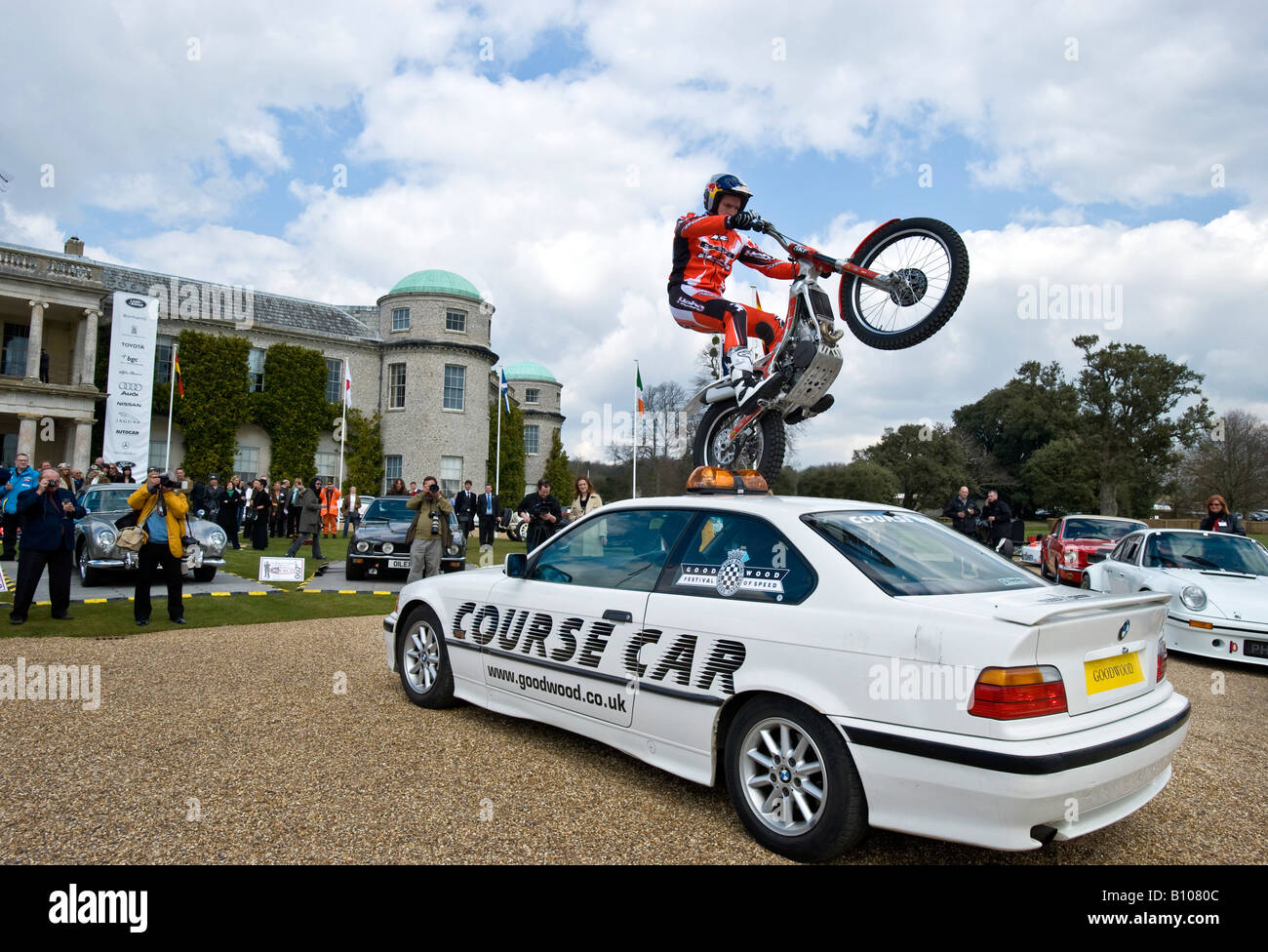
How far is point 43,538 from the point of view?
26.1ft

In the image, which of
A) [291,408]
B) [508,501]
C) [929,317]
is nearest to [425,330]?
[291,408]

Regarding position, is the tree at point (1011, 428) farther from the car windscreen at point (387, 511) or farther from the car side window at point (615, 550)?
the car side window at point (615, 550)

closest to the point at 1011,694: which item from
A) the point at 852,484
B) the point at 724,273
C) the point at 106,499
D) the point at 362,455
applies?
the point at 724,273

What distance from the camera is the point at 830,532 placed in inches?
138

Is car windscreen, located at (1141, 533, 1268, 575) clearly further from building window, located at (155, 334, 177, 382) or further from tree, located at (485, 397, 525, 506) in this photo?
building window, located at (155, 334, 177, 382)

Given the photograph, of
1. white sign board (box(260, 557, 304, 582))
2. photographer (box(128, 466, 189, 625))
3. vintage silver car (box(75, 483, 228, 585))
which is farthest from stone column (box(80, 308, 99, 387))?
photographer (box(128, 466, 189, 625))

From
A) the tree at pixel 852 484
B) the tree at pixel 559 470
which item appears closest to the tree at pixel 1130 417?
the tree at pixel 852 484

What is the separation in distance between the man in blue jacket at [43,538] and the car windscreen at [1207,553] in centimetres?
1189

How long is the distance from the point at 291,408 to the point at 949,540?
32109 millimetres

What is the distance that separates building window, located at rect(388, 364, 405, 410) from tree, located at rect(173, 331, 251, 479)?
5.95 metres

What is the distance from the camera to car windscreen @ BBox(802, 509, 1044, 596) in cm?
323
